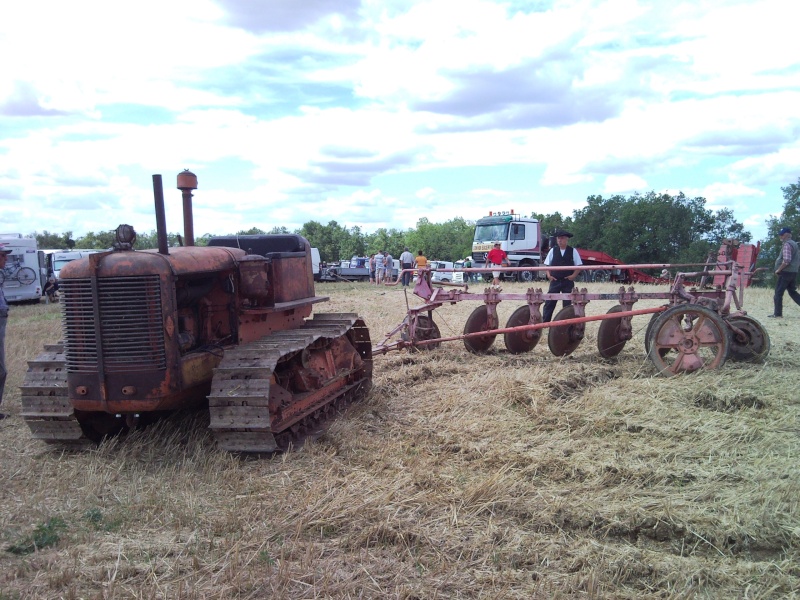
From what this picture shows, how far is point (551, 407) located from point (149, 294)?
3.82 m

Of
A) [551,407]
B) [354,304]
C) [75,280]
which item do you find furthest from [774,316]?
[75,280]

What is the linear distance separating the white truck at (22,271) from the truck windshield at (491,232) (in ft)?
58.4

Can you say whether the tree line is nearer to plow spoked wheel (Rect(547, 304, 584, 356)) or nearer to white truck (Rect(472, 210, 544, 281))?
white truck (Rect(472, 210, 544, 281))

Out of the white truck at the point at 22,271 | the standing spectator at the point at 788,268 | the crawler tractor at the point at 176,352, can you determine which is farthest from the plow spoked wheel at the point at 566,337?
the white truck at the point at 22,271

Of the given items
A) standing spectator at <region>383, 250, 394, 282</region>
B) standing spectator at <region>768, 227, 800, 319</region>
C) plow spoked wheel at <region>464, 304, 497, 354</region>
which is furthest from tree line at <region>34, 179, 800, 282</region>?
plow spoked wheel at <region>464, 304, 497, 354</region>

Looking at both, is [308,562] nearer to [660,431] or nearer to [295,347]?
[295,347]

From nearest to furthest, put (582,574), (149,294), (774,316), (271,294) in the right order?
(582,574) → (149,294) → (271,294) → (774,316)

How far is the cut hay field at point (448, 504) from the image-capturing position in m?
3.50

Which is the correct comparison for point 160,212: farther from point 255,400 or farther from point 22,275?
point 22,275

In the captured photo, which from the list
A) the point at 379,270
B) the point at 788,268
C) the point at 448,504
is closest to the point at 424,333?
the point at 448,504

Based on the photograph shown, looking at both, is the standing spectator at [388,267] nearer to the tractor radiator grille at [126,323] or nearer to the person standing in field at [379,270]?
the person standing in field at [379,270]

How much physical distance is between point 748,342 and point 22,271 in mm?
22670

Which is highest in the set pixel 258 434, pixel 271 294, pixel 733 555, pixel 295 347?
pixel 271 294

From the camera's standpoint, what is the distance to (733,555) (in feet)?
12.3
